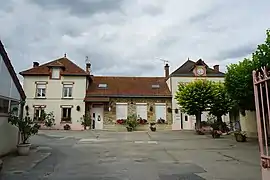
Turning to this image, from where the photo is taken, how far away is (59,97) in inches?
1183

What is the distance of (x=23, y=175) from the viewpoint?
25.2ft

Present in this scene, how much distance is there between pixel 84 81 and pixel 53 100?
3.83m

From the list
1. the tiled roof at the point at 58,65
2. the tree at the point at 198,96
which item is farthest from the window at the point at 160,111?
the tiled roof at the point at 58,65

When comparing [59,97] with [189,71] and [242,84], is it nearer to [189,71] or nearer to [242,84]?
[189,71]

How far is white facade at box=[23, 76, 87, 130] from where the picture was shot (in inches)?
1168

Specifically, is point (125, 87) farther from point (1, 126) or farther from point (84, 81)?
point (1, 126)

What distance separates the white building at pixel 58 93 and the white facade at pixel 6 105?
54.7 feet

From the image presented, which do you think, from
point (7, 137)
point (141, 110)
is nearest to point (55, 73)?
point (141, 110)

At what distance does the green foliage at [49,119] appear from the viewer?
2891 cm

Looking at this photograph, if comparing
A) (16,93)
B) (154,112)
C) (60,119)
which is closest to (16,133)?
(16,93)

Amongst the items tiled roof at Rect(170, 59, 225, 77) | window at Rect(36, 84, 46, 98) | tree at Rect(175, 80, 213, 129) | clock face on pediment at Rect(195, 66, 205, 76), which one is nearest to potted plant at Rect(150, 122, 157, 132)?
tiled roof at Rect(170, 59, 225, 77)

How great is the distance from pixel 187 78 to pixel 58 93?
14.2 meters

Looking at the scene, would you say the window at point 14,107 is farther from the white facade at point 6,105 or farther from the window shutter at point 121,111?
the window shutter at point 121,111

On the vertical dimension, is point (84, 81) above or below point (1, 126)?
above
